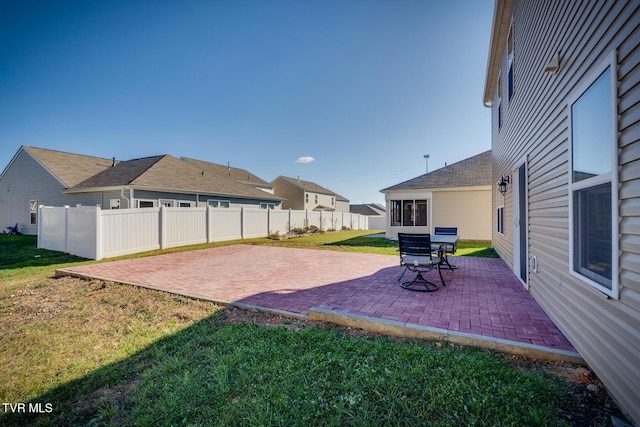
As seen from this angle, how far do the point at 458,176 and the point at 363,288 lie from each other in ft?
42.5

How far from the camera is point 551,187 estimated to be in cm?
374

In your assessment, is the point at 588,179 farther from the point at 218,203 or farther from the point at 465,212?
the point at 218,203

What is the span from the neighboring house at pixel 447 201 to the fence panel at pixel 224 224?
30.8 feet

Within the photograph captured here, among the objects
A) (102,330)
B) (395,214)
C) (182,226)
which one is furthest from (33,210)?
(395,214)

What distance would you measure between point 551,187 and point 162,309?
6.49 meters

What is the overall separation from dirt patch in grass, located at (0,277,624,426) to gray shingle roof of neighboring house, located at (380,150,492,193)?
1351 cm

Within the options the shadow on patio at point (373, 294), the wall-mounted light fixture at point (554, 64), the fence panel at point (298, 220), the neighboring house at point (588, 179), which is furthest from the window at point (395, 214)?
the wall-mounted light fixture at point (554, 64)

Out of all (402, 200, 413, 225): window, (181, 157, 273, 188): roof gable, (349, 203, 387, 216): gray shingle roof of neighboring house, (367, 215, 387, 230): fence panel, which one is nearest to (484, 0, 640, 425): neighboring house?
(402, 200, 413, 225): window

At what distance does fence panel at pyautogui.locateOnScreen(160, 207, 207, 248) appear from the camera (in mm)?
12375

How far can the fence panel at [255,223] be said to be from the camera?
56.0ft

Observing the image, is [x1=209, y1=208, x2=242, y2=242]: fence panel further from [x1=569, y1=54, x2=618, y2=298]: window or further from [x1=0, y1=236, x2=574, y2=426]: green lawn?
[x1=569, y1=54, x2=618, y2=298]: window

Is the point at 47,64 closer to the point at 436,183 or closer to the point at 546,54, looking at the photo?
the point at 546,54

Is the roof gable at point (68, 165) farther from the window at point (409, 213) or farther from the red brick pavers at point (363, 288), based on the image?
the window at point (409, 213)

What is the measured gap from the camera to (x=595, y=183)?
96.1 inches
